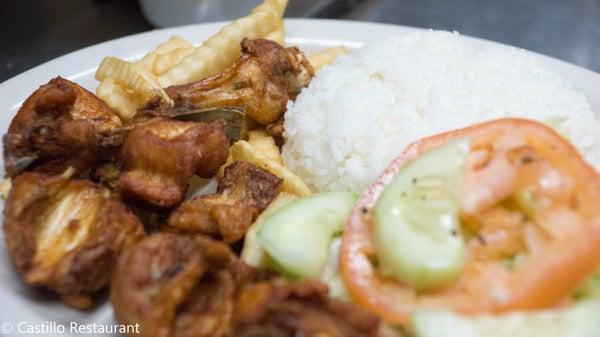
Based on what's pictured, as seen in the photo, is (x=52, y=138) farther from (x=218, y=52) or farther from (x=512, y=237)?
(x=512, y=237)

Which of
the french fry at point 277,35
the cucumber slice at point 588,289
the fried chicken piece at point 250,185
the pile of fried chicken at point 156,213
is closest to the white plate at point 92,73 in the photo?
the pile of fried chicken at point 156,213

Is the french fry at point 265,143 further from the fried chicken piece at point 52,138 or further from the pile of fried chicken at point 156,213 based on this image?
the fried chicken piece at point 52,138

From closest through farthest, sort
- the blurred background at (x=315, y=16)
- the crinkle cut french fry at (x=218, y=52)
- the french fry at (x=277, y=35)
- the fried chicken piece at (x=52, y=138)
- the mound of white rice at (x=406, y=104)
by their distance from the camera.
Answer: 1. the fried chicken piece at (x=52, y=138)
2. the mound of white rice at (x=406, y=104)
3. the crinkle cut french fry at (x=218, y=52)
4. the french fry at (x=277, y=35)
5. the blurred background at (x=315, y=16)

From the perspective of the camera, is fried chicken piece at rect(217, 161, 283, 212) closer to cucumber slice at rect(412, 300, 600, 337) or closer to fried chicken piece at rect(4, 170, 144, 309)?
fried chicken piece at rect(4, 170, 144, 309)

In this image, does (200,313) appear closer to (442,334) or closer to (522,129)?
(442,334)

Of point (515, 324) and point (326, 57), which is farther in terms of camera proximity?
point (326, 57)

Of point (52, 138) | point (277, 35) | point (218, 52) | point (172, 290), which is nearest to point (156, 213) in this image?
point (52, 138)
